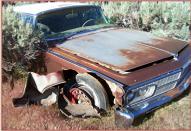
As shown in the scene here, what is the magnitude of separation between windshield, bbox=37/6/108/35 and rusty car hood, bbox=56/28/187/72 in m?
0.31

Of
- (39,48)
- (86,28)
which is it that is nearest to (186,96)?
(86,28)

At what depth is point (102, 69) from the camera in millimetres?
4469

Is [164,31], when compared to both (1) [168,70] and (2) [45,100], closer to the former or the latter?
(1) [168,70]

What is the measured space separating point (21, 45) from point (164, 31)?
3885 mm

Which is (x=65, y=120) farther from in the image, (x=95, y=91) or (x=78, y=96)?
(x=95, y=91)

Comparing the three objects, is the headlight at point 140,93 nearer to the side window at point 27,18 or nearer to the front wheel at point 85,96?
the front wheel at point 85,96

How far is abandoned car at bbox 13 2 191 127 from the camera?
4.36 metres

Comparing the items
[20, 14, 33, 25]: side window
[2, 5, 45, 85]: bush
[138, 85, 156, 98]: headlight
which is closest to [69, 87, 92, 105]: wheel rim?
[138, 85, 156, 98]: headlight

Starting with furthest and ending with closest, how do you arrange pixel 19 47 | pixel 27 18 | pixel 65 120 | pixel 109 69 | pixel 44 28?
pixel 27 18, pixel 44 28, pixel 19 47, pixel 65 120, pixel 109 69

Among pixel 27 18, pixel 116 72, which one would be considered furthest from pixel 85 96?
pixel 27 18

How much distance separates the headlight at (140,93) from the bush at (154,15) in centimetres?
377

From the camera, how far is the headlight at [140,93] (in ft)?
14.0

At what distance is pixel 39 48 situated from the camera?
5406 mm

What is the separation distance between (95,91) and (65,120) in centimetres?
59
